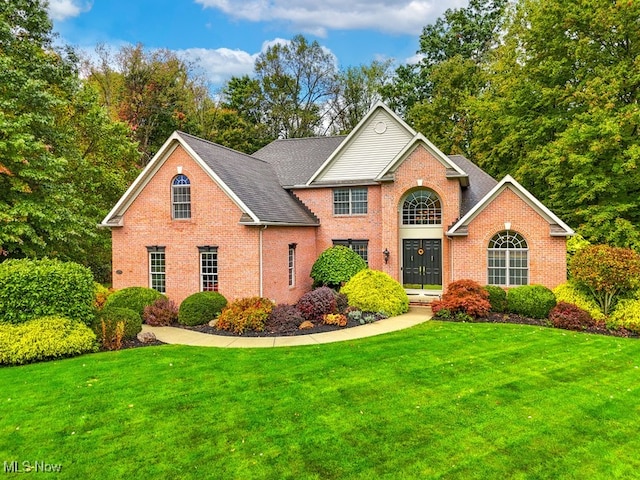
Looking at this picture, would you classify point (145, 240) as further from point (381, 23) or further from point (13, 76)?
point (381, 23)

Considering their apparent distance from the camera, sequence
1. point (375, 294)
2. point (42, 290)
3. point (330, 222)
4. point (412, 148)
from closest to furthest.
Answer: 1. point (42, 290)
2. point (375, 294)
3. point (412, 148)
4. point (330, 222)

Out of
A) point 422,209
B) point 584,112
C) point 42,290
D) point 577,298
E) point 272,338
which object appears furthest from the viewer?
point 584,112

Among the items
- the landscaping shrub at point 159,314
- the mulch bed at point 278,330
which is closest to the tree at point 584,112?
the mulch bed at point 278,330

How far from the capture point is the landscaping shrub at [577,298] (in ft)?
47.5

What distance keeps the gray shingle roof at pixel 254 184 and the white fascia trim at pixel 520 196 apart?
7518 mm

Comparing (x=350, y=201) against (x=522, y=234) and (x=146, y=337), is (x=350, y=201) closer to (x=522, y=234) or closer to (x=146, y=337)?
(x=522, y=234)

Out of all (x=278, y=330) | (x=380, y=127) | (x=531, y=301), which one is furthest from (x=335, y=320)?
(x=380, y=127)

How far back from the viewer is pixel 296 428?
691 cm

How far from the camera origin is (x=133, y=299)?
15.7 metres

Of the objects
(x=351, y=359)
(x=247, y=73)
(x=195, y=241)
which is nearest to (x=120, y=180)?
(x=195, y=241)

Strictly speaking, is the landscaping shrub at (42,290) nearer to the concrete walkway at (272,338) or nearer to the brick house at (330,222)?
the concrete walkway at (272,338)

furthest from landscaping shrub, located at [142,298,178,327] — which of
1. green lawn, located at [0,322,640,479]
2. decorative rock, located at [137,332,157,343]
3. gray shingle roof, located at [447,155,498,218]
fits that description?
gray shingle roof, located at [447,155,498,218]

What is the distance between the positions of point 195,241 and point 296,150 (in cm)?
1063

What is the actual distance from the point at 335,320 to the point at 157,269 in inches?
344
